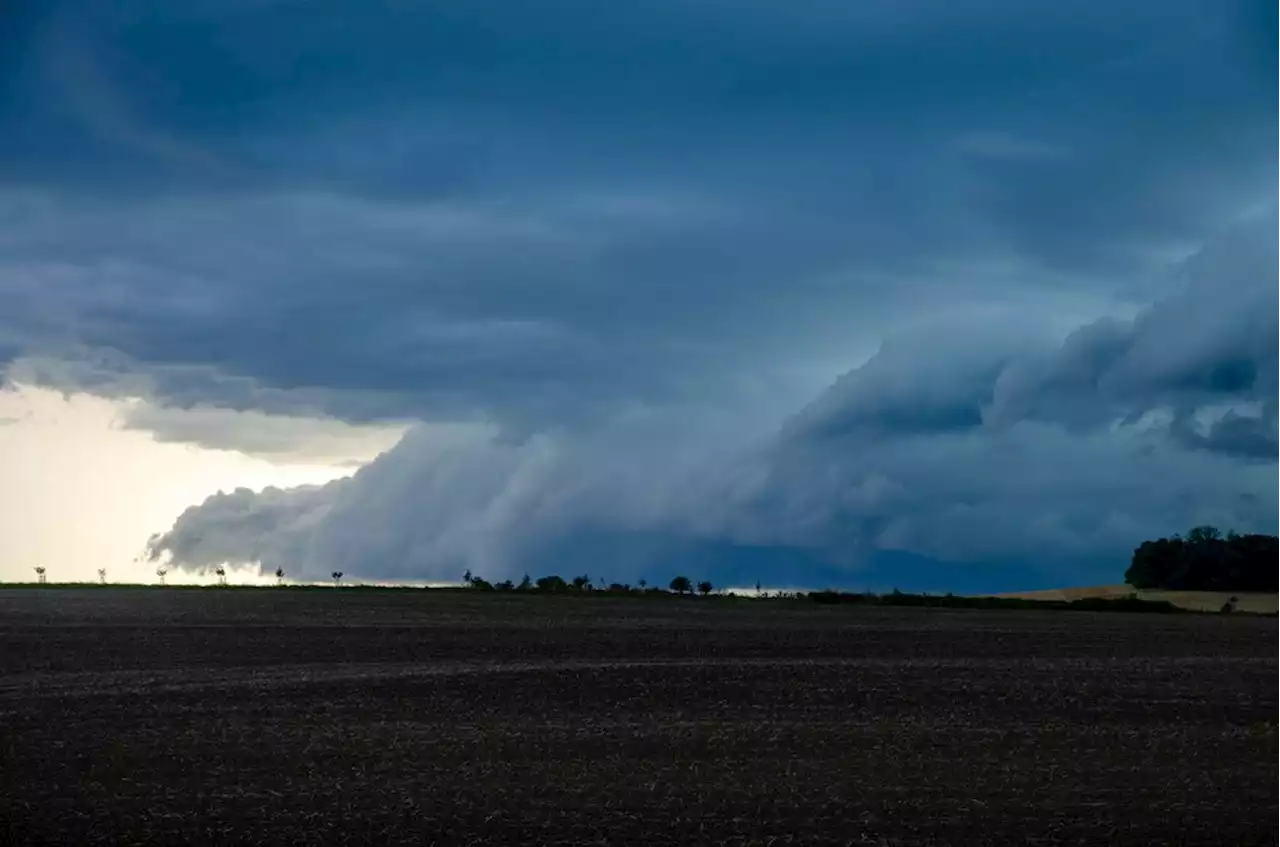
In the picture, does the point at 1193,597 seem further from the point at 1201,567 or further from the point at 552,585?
the point at 552,585

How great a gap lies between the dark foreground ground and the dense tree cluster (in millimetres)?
51619

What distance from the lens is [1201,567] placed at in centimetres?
8850

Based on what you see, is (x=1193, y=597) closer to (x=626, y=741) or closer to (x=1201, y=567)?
(x=1201, y=567)

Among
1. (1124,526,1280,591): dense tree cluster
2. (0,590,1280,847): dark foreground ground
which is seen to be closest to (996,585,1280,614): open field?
(1124,526,1280,591): dense tree cluster

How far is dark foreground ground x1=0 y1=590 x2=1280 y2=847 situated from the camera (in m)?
14.0

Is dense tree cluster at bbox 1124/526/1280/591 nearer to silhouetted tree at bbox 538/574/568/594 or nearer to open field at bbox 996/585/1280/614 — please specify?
open field at bbox 996/585/1280/614

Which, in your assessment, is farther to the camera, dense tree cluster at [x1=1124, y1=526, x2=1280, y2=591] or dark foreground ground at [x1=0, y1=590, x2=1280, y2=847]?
dense tree cluster at [x1=1124, y1=526, x2=1280, y2=591]

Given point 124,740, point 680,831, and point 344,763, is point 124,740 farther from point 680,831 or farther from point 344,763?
point 680,831

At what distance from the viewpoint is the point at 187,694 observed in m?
24.3

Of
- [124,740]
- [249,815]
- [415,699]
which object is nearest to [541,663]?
[415,699]

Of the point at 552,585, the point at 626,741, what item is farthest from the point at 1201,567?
the point at 626,741

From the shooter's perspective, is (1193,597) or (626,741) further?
(1193,597)

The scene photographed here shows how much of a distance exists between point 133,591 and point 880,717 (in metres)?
57.9

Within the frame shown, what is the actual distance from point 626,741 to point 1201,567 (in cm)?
7760
